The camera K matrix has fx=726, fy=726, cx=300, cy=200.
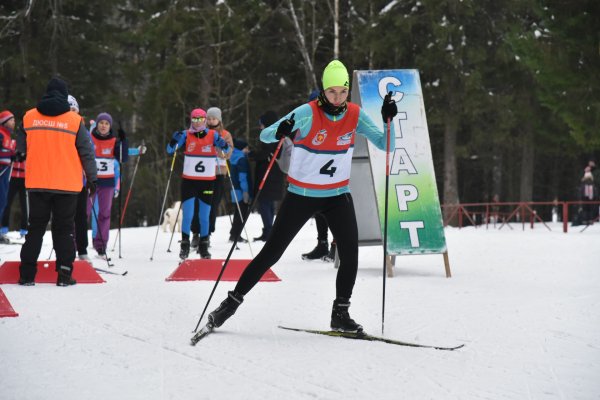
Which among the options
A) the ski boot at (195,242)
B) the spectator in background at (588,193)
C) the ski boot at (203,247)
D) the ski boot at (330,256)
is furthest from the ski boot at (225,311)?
the spectator in background at (588,193)

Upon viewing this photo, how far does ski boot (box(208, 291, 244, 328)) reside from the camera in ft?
15.3

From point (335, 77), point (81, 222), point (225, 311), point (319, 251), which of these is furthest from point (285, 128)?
point (319, 251)

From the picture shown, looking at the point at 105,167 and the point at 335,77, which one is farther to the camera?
the point at 105,167

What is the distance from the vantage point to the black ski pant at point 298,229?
474 centimetres

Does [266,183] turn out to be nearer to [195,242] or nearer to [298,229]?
[195,242]

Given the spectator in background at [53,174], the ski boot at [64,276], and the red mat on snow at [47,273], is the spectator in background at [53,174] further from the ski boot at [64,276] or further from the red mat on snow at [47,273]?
the red mat on snow at [47,273]

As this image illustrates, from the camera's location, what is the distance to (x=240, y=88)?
2564 centimetres

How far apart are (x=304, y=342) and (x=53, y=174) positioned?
10.8ft

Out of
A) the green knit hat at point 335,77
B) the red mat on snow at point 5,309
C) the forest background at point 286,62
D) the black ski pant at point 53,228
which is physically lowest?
the red mat on snow at point 5,309

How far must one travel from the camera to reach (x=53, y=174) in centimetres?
662

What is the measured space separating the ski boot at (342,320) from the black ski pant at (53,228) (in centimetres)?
306

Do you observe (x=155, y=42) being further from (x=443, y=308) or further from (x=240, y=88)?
(x=443, y=308)

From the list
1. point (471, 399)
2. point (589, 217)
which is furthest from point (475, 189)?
point (471, 399)

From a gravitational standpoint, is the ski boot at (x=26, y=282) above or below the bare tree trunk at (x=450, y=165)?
below
